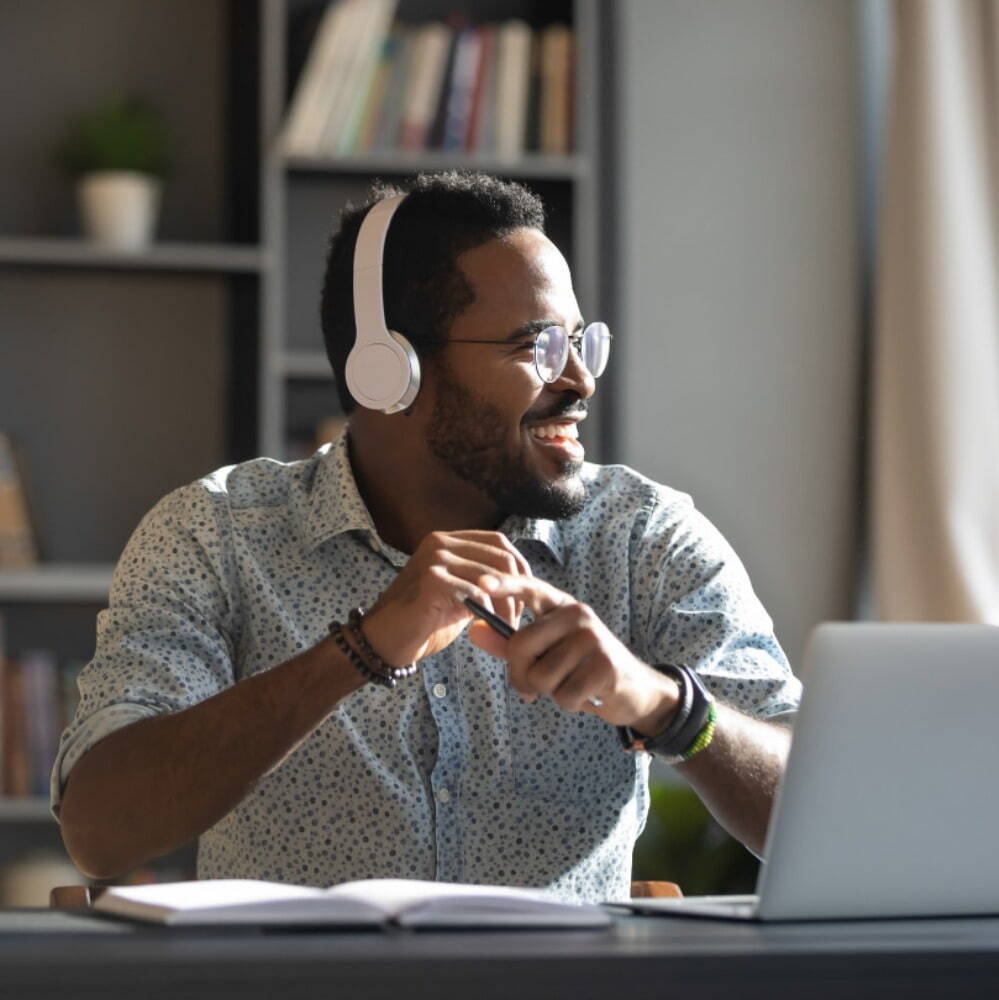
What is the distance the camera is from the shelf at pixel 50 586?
2834mm

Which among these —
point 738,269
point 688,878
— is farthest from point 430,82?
point 688,878

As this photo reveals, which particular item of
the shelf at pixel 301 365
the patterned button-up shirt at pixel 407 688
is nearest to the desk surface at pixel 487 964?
the patterned button-up shirt at pixel 407 688

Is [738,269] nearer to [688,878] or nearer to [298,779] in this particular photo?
[688,878]

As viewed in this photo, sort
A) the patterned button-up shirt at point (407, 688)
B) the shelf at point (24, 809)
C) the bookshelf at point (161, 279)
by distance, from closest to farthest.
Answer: the patterned button-up shirt at point (407, 688) → the shelf at point (24, 809) → the bookshelf at point (161, 279)

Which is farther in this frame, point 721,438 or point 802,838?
point 721,438

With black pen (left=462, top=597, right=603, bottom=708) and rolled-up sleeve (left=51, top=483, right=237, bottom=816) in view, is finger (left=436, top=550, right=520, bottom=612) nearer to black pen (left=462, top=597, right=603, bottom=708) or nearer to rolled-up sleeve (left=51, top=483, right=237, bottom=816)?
black pen (left=462, top=597, right=603, bottom=708)

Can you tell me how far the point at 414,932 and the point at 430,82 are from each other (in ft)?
7.59

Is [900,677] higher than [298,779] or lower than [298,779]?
higher

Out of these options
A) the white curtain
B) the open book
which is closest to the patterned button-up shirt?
the open book

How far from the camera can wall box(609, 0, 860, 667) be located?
318cm

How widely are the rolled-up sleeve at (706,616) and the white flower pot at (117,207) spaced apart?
59.1 inches

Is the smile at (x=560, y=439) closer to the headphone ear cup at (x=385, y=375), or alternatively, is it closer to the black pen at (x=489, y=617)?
the headphone ear cup at (x=385, y=375)

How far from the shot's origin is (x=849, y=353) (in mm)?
3229

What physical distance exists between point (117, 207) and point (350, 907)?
7.31 feet
